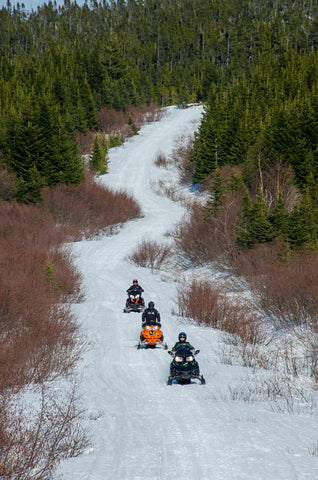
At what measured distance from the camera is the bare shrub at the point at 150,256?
1119 inches

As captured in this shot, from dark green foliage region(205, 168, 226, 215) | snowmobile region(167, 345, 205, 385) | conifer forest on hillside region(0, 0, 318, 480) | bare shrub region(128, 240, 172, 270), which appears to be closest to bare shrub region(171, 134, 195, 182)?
conifer forest on hillside region(0, 0, 318, 480)

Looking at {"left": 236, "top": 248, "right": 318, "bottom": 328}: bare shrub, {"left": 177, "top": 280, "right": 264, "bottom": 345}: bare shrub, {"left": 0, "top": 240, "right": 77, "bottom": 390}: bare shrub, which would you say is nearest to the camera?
{"left": 0, "top": 240, "right": 77, "bottom": 390}: bare shrub

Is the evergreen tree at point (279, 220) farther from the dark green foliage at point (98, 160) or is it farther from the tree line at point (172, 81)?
the dark green foliage at point (98, 160)

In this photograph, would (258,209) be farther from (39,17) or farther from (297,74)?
(39,17)

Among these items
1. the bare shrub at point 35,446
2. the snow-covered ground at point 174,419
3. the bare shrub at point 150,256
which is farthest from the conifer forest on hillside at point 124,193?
the bare shrub at point 150,256

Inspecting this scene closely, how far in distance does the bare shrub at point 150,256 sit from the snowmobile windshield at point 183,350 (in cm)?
1822

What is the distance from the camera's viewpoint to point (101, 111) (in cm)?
6588

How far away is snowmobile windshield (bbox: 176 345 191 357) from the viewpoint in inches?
383

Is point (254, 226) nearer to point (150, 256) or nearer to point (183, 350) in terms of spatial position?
point (150, 256)

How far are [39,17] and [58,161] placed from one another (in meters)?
117

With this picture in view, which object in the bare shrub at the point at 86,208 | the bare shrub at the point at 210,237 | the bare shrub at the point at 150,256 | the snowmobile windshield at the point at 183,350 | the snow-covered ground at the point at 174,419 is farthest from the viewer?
the bare shrub at the point at 86,208

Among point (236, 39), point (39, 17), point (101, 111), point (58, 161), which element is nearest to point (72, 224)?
point (58, 161)

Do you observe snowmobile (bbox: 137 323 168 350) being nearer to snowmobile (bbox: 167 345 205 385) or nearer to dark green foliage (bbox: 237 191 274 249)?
snowmobile (bbox: 167 345 205 385)

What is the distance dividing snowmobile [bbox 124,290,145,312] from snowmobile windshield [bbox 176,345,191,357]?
24.3ft
